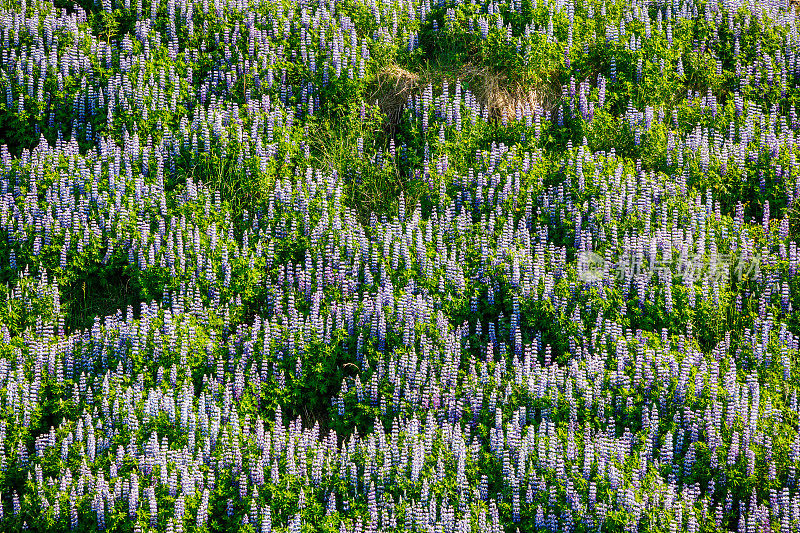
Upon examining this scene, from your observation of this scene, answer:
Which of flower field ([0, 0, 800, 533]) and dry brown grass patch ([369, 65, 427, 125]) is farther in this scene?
dry brown grass patch ([369, 65, 427, 125])

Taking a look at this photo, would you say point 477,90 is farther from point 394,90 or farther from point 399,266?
point 399,266

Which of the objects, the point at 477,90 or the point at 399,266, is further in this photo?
the point at 477,90

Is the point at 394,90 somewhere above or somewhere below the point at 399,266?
above

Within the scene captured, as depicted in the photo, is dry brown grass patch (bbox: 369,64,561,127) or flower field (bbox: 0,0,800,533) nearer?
flower field (bbox: 0,0,800,533)

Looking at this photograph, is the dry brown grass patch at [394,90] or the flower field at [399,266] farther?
the dry brown grass patch at [394,90]

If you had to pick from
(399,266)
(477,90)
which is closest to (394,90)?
(477,90)

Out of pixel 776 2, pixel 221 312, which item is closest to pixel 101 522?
pixel 221 312

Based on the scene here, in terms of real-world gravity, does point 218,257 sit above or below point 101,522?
above

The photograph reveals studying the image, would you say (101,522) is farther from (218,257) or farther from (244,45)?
(244,45)
